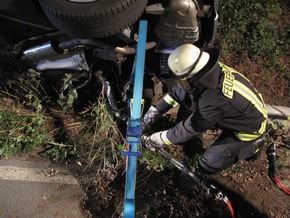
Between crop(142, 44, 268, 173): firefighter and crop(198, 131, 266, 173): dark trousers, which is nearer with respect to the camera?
crop(142, 44, 268, 173): firefighter

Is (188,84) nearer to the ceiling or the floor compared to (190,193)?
nearer to the ceiling

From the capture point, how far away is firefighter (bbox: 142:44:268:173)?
2.67 metres

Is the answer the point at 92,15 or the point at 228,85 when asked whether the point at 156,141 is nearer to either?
the point at 228,85

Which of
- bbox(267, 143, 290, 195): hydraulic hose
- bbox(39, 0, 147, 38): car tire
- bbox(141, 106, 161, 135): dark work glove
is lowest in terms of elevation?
bbox(267, 143, 290, 195): hydraulic hose

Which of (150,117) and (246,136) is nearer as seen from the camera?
(246,136)

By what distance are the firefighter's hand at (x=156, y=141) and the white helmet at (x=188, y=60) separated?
79 centimetres

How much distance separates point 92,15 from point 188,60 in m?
0.86

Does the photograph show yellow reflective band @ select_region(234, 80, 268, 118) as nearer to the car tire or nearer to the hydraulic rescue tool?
the hydraulic rescue tool

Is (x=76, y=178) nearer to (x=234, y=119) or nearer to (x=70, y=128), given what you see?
(x=70, y=128)

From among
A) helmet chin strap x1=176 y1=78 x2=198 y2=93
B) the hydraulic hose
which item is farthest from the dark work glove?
the hydraulic hose

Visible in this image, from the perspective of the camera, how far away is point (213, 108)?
2846mm

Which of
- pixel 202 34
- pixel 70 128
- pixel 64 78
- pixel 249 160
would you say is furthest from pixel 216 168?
pixel 64 78

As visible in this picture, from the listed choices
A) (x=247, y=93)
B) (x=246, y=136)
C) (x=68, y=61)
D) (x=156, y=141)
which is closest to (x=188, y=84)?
(x=247, y=93)

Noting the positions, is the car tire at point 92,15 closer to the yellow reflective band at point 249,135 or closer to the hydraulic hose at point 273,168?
the yellow reflective band at point 249,135
